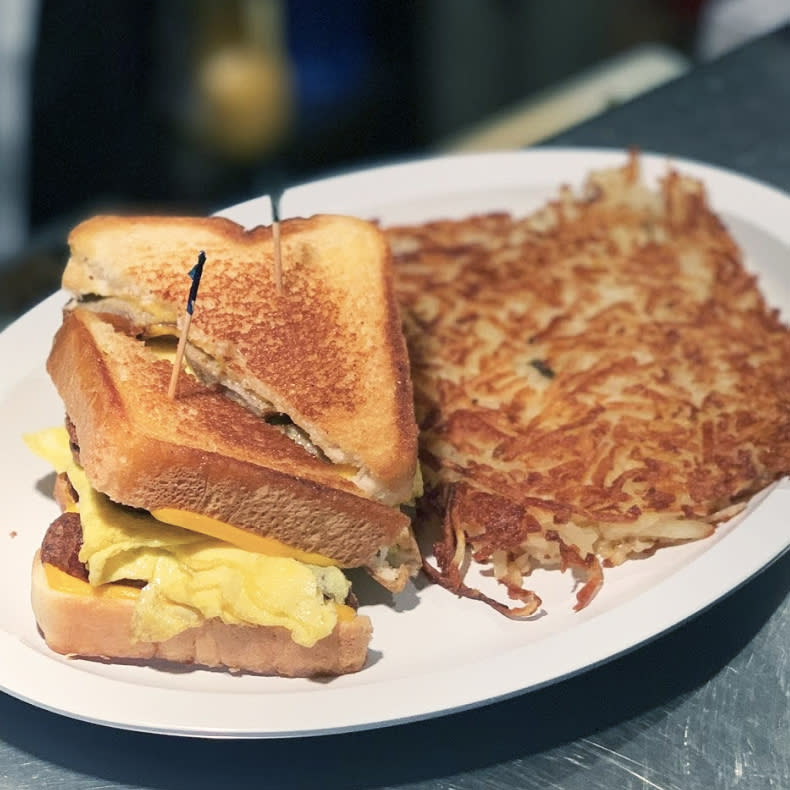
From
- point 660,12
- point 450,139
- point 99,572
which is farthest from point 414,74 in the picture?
point 99,572

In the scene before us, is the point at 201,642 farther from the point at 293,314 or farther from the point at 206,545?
the point at 293,314

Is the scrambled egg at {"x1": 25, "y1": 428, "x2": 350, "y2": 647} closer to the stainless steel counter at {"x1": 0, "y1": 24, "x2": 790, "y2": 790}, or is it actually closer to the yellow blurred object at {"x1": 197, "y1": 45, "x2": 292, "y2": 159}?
the stainless steel counter at {"x1": 0, "y1": 24, "x2": 790, "y2": 790}

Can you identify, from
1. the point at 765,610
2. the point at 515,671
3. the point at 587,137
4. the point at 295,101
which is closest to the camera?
the point at 515,671

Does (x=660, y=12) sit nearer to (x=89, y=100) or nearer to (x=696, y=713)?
(x=89, y=100)

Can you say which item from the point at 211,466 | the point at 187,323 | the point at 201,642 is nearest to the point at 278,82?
the point at 187,323

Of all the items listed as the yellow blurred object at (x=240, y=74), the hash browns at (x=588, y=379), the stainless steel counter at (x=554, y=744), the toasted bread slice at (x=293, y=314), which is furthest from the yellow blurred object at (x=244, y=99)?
the stainless steel counter at (x=554, y=744)

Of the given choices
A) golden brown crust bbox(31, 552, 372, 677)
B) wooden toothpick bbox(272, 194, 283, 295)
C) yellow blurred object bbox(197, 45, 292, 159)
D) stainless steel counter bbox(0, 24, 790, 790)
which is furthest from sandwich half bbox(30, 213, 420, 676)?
yellow blurred object bbox(197, 45, 292, 159)

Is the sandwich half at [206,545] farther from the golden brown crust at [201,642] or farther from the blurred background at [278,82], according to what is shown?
the blurred background at [278,82]
